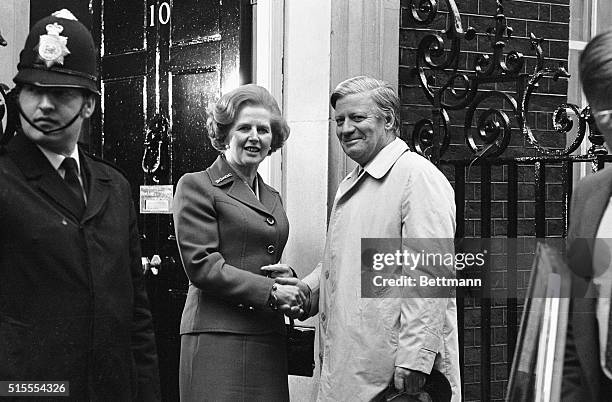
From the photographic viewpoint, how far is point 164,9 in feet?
21.0

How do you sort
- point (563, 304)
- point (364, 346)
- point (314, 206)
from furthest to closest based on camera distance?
point (314, 206) → point (364, 346) → point (563, 304)

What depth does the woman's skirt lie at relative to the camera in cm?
431

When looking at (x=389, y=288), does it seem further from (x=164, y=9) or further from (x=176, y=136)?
(x=164, y=9)

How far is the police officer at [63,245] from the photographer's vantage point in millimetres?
2836

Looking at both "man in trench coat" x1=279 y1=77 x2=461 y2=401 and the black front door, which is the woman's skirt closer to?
"man in trench coat" x1=279 y1=77 x2=461 y2=401

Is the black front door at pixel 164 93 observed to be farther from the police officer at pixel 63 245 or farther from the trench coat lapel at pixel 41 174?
the trench coat lapel at pixel 41 174

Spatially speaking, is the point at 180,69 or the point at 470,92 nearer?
the point at 470,92

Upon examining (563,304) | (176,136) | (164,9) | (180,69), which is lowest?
(563,304)

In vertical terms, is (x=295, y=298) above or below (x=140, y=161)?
below

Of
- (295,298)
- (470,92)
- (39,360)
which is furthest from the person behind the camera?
(470,92)

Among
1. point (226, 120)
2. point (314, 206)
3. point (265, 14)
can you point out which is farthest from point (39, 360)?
point (265, 14)

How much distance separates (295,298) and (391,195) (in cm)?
66

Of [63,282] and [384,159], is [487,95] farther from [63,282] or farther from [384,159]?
[63,282]

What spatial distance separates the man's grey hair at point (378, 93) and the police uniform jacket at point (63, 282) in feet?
4.83
